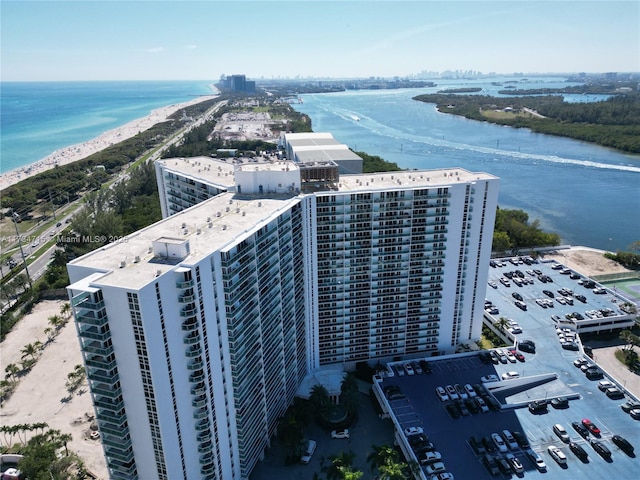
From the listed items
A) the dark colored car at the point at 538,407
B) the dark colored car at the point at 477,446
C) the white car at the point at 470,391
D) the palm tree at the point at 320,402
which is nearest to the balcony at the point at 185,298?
the palm tree at the point at 320,402

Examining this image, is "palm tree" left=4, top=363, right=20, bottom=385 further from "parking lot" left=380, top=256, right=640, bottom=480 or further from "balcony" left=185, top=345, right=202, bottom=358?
"parking lot" left=380, top=256, right=640, bottom=480

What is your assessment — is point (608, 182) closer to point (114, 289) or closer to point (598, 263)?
point (598, 263)

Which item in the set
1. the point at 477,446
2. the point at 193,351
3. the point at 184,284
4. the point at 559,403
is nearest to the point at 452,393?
the point at 477,446

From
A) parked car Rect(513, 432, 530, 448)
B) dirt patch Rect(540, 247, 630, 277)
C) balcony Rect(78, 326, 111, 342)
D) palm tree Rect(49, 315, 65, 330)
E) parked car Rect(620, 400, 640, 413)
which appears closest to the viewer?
balcony Rect(78, 326, 111, 342)

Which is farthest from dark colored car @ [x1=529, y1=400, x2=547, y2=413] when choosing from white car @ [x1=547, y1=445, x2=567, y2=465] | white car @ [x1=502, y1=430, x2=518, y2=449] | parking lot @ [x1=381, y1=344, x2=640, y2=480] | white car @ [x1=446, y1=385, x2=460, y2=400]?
white car @ [x1=446, y1=385, x2=460, y2=400]

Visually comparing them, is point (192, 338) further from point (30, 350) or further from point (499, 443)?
point (30, 350)

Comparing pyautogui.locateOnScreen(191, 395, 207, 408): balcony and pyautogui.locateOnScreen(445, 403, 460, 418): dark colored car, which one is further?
pyautogui.locateOnScreen(445, 403, 460, 418): dark colored car
